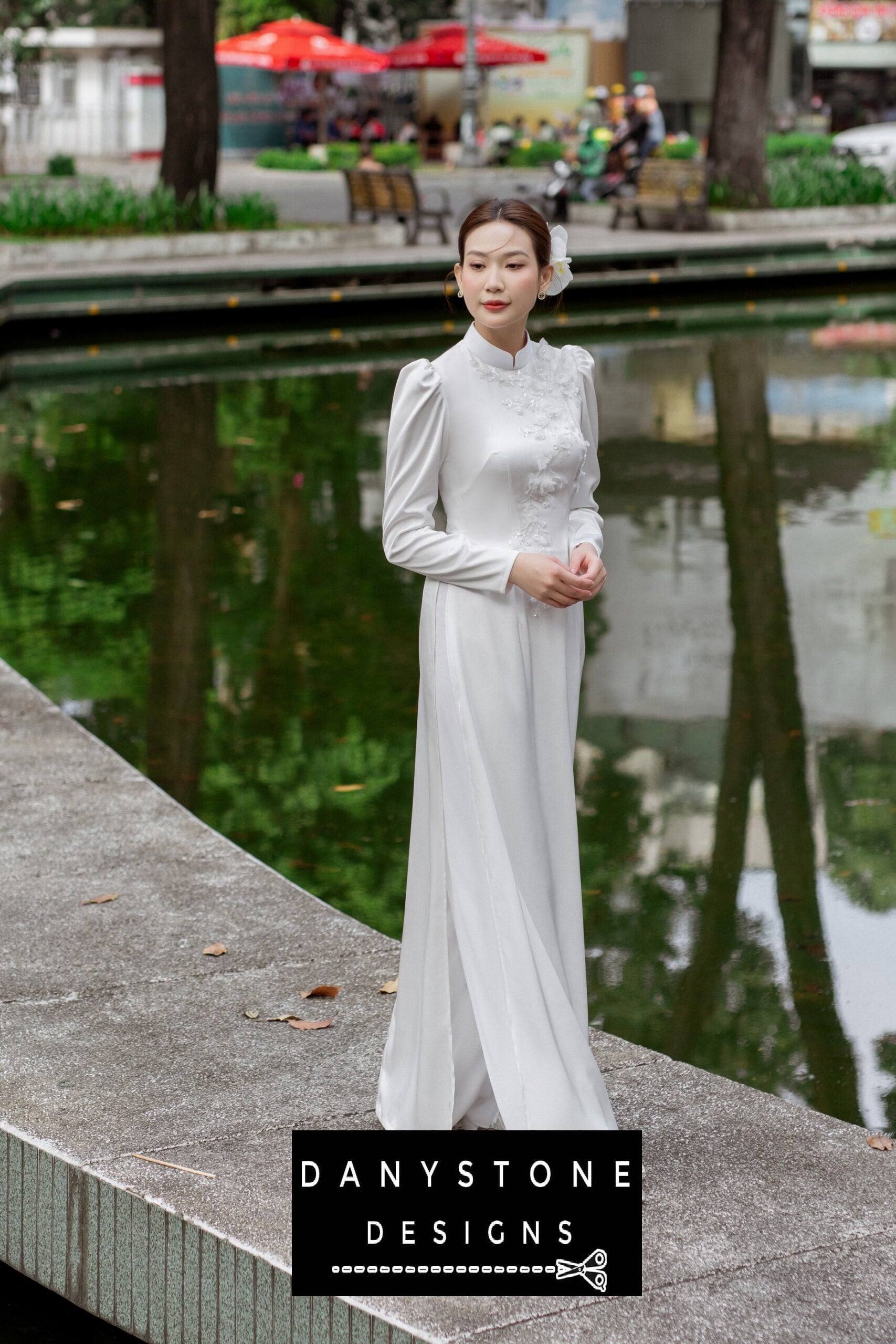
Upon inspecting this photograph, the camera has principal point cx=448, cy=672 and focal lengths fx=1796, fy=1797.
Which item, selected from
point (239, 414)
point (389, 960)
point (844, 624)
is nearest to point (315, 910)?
point (389, 960)

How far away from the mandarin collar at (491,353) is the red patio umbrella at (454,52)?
128ft

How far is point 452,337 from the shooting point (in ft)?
61.0

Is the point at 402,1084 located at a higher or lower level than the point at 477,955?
lower

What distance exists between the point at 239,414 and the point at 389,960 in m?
10.3

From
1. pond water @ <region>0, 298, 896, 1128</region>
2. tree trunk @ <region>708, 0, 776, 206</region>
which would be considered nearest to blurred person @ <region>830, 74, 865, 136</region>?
tree trunk @ <region>708, 0, 776, 206</region>

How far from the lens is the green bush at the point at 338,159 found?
130ft

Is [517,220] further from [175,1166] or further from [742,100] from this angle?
[742,100]

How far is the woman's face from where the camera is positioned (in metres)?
3.29

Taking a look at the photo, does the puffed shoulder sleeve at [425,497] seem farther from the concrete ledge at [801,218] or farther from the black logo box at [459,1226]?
the concrete ledge at [801,218]

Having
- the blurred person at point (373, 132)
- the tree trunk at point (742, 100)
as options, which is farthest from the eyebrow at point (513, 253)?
the blurred person at point (373, 132)

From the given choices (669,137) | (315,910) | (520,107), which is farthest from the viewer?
(520,107)

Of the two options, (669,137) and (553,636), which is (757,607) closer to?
(553,636)

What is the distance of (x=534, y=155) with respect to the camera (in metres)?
39.2

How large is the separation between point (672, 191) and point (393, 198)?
4601 millimetres
